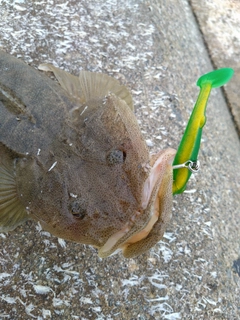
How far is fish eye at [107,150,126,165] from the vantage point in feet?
7.47

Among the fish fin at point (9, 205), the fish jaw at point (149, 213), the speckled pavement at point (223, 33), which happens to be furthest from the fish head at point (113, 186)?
the speckled pavement at point (223, 33)

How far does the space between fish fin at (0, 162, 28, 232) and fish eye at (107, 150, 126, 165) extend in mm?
783

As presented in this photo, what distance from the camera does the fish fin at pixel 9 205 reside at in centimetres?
272

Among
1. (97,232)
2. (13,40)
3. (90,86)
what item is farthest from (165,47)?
(97,232)

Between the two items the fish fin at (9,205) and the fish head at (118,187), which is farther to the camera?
the fish fin at (9,205)

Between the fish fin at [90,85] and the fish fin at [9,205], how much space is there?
87 cm

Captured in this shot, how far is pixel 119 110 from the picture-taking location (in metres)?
2.57

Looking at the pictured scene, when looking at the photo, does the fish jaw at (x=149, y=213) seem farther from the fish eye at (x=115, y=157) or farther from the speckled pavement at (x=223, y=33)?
the speckled pavement at (x=223, y=33)

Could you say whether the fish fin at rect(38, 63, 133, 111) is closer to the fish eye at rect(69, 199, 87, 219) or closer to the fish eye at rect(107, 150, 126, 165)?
the fish eye at rect(107, 150, 126, 165)

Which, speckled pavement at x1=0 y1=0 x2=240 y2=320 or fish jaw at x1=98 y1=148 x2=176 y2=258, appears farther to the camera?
speckled pavement at x1=0 y1=0 x2=240 y2=320

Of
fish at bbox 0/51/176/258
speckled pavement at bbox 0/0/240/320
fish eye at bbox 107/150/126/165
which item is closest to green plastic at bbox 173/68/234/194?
fish at bbox 0/51/176/258

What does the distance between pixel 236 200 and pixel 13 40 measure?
256 centimetres

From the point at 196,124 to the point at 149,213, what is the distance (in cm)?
76

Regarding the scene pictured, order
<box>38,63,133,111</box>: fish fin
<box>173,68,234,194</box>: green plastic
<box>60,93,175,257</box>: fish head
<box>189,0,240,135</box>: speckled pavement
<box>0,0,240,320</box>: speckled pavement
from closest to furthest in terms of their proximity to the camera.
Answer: <box>60,93,175,257</box>: fish head
<box>173,68,234,194</box>: green plastic
<box>0,0,240,320</box>: speckled pavement
<box>38,63,133,111</box>: fish fin
<box>189,0,240,135</box>: speckled pavement
